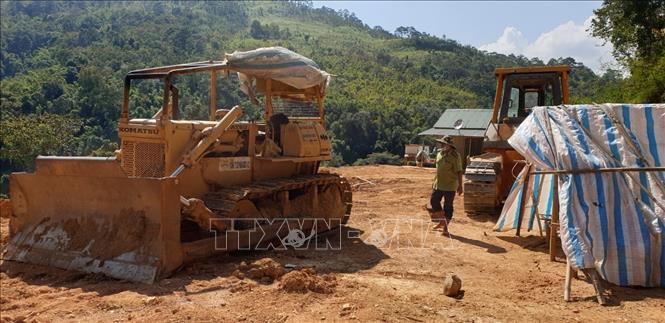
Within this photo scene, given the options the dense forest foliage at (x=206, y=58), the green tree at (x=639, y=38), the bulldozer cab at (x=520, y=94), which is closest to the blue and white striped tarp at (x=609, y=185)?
the bulldozer cab at (x=520, y=94)

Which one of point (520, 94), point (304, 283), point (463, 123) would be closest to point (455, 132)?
point (463, 123)

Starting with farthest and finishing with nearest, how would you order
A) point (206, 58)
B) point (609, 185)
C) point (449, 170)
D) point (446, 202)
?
point (206, 58)
point (446, 202)
point (449, 170)
point (609, 185)

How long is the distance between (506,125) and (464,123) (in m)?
24.7

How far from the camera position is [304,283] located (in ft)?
17.9

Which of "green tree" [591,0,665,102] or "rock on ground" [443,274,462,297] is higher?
"green tree" [591,0,665,102]

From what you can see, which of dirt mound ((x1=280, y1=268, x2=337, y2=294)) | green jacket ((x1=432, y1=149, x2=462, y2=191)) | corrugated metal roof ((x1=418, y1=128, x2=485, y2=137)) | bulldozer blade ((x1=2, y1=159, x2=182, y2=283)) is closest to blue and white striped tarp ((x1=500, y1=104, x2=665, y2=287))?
green jacket ((x1=432, y1=149, x2=462, y2=191))

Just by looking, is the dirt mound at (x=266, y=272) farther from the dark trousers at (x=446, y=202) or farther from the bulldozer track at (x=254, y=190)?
the dark trousers at (x=446, y=202)

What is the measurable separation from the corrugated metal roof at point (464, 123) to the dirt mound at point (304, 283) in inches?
1084

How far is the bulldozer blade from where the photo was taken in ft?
19.2

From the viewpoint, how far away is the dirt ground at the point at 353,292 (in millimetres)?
4801

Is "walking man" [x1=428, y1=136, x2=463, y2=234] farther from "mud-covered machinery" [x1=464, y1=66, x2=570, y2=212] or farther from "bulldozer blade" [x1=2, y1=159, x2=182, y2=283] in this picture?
"bulldozer blade" [x1=2, y1=159, x2=182, y2=283]

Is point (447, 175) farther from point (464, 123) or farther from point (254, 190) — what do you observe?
point (464, 123)

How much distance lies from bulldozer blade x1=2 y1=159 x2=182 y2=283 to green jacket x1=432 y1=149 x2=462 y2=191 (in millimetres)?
4388

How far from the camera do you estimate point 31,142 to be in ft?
112
